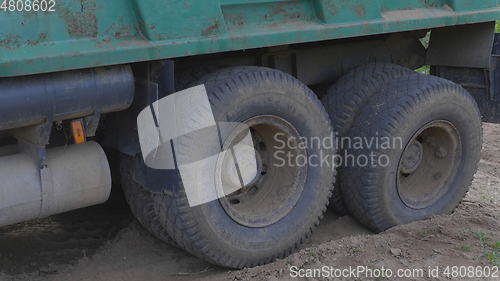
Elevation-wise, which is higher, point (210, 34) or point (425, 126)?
point (210, 34)

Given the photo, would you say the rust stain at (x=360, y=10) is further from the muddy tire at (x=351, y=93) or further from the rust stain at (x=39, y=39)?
the rust stain at (x=39, y=39)

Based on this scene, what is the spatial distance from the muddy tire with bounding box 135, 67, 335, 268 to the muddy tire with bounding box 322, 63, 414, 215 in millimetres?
423

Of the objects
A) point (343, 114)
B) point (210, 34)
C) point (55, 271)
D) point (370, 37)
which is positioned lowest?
point (55, 271)

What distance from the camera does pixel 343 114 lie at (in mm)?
4332

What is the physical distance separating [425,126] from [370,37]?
73cm

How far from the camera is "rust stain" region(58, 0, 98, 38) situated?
2.87 meters

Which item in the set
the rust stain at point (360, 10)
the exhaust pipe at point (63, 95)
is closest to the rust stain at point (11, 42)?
the exhaust pipe at point (63, 95)

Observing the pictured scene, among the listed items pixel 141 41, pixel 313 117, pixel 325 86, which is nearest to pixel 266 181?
pixel 313 117

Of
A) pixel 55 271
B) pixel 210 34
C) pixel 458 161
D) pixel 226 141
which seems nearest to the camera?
pixel 210 34

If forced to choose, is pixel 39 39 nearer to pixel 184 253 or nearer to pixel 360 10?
pixel 184 253

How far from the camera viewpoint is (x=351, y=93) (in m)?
4.35

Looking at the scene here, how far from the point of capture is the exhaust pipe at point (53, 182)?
123 inches

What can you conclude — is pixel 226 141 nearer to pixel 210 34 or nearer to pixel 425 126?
pixel 210 34

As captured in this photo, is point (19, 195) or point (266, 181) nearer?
point (19, 195)
